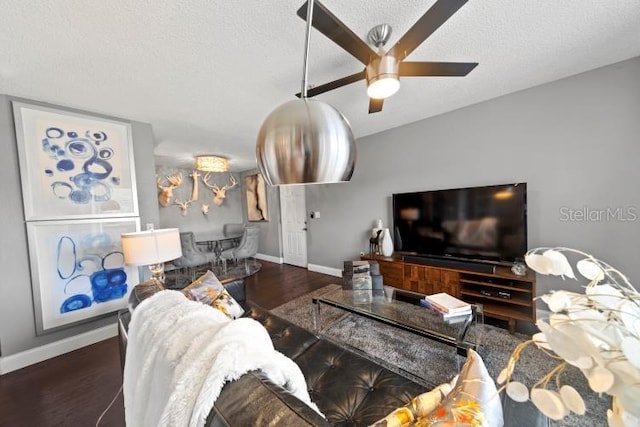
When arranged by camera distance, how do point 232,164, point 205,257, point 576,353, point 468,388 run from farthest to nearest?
point 232,164 → point 205,257 → point 468,388 → point 576,353

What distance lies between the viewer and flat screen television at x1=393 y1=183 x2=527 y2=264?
2.21 metres

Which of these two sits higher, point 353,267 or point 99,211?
point 99,211

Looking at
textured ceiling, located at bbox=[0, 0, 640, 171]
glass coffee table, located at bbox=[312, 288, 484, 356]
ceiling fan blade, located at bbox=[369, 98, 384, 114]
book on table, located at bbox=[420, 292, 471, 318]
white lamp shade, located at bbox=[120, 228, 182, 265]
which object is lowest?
glass coffee table, located at bbox=[312, 288, 484, 356]

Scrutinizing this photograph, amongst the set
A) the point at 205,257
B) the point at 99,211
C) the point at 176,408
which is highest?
the point at 99,211

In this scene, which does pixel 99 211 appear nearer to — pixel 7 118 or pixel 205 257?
pixel 7 118

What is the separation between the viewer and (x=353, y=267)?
7.41 feet

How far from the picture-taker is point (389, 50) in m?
1.30

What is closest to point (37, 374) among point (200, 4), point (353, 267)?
point (353, 267)

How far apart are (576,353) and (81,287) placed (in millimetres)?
3227

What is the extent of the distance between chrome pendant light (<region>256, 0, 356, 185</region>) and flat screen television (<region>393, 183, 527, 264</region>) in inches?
88.2
